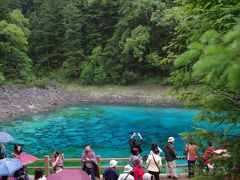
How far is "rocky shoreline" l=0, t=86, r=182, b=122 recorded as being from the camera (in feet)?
105

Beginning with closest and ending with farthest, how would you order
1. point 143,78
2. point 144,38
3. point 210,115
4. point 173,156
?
1. point 210,115
2. point 173,156
3. point 144,38
4. point 143,78

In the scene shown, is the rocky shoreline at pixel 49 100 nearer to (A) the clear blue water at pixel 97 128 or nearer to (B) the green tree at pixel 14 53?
(A) the clear blue water at pixel 97 128

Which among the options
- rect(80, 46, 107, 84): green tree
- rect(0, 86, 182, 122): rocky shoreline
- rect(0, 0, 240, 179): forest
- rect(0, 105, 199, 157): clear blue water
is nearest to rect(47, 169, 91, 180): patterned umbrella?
rect(0, 105, 199, 157): clear blue water

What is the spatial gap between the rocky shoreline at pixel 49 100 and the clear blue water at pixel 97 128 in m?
1.69

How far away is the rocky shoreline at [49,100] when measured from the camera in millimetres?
Result: 31917

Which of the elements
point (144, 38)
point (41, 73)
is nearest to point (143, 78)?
point (144, 38)

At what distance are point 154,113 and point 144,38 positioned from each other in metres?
9.98

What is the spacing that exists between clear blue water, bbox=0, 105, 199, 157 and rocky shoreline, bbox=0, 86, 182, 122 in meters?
1.69

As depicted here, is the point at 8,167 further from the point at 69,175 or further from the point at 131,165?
the point at 131,165

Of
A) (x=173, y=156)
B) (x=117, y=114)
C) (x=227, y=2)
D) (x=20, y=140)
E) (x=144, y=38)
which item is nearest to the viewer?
(x=227, y=2)

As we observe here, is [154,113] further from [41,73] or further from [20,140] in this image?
[41,73]

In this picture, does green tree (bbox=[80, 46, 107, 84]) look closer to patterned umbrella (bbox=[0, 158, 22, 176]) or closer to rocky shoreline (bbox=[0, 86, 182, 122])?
rocky shoreline (bbox=[0, 86, 182, 122])

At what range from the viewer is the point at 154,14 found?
3747 cm

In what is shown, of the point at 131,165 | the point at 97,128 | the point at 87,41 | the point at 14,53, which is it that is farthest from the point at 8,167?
the point at 87,41
